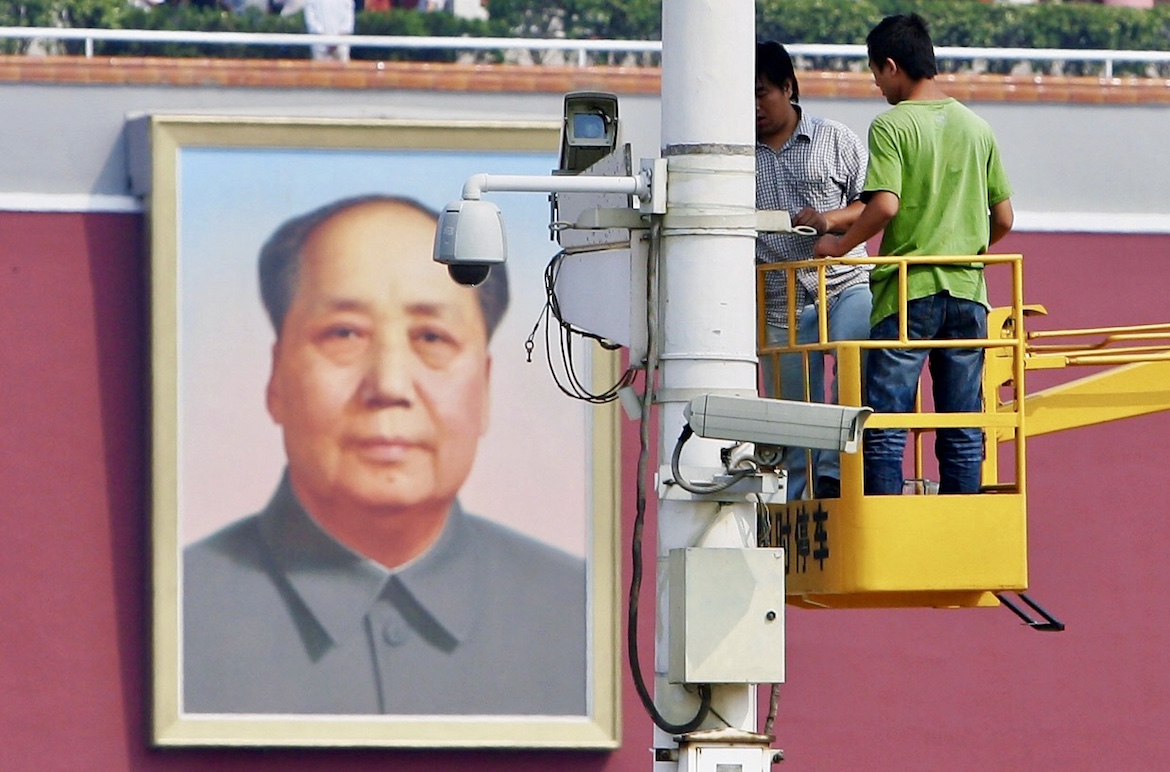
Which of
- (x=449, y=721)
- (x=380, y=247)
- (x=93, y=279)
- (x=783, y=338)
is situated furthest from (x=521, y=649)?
(x=783, y=338)

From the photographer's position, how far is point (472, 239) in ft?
23.3

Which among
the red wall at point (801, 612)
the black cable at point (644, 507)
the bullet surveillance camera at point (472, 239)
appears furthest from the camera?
the red wall at point (801, 612)

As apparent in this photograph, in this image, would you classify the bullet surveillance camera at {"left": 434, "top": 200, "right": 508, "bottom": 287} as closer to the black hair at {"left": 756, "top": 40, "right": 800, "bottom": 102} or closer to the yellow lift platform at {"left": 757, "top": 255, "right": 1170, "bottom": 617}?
the yellow lift platform at {"left": 757, "top": 255, "right": 1170, "bottom": 617}

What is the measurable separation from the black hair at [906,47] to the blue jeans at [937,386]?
2.49 ft

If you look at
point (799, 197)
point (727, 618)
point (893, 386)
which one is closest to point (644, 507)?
point (727, 618)

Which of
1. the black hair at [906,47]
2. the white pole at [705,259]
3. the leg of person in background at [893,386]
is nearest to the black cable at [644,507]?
the white pole at [705,259]

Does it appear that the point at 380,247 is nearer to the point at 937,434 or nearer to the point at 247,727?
the point at 247,727

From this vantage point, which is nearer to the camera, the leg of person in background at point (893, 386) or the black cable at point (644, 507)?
the black cable at point (644, 507)

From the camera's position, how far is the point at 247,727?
44.7ft

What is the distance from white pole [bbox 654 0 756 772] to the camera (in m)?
6.88

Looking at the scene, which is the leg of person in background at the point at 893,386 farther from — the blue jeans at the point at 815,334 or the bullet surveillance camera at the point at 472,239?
the bullet surveillance camera at the point at 472,239

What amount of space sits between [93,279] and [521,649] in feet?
10.8

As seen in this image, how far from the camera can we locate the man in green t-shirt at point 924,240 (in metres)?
7.71

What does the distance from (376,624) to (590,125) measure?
649 centimetres
